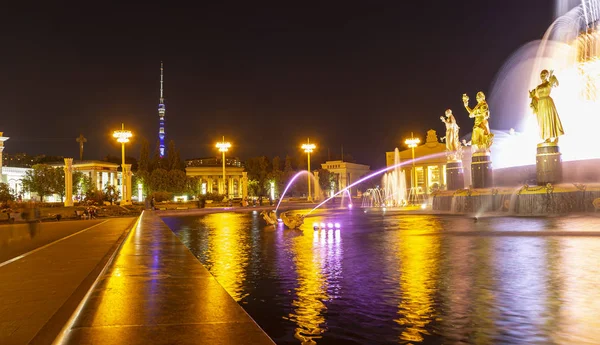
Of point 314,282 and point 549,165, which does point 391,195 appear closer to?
point 549,165

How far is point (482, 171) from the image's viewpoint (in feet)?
83.5

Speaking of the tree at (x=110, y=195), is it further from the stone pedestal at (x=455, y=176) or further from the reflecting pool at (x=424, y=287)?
the reflecting pool at (x=424, y=287)

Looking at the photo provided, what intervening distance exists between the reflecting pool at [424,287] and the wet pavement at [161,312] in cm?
76

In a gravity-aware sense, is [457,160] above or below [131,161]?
below

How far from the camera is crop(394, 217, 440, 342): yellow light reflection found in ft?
19.3

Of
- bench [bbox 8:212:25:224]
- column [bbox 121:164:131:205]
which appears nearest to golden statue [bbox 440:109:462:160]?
bench [bbox 8:212:25:224]

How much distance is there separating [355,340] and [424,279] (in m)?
3.62

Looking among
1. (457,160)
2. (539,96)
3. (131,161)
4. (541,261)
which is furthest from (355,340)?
(131,161)

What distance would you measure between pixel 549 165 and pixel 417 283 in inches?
628

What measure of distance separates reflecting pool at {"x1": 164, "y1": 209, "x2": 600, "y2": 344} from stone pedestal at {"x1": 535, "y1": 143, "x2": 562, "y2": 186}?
6.72m

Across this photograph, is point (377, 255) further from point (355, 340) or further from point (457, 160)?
point (457, 160)

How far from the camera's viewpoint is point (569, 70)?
29.1 m

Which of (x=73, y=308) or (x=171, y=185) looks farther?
(x=171, y=185)

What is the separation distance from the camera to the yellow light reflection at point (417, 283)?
5870 mm
